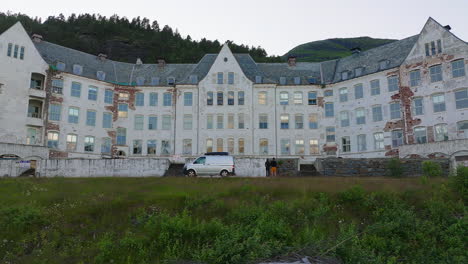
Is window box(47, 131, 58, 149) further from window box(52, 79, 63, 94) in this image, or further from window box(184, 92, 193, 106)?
window box(184, 92, 193, 106)

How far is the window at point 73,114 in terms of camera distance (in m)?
54.6

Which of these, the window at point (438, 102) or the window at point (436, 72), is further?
the window at point (436, 72)

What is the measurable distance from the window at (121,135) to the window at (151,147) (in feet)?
11.2

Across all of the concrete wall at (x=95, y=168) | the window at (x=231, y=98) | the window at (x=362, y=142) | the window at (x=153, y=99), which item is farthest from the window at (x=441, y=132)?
the window at (x=153, y=99)

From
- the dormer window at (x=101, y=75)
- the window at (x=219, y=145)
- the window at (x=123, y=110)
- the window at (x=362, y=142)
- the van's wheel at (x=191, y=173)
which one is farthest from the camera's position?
the window at (x=123, y=110)

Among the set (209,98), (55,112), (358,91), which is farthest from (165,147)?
(358,91)

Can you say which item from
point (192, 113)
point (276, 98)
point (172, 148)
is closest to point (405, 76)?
point (276, 98)

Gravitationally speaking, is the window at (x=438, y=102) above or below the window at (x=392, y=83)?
below

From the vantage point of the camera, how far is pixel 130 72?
209ft

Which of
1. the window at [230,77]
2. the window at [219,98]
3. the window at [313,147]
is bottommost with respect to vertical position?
the window at [313,147]

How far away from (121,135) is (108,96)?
246 inches

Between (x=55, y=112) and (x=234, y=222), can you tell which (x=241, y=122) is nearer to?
(x=55, y=112)

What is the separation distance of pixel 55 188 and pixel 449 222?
23.8 m

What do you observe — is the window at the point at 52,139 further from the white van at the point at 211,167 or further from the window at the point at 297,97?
the window at the point at 297,97
